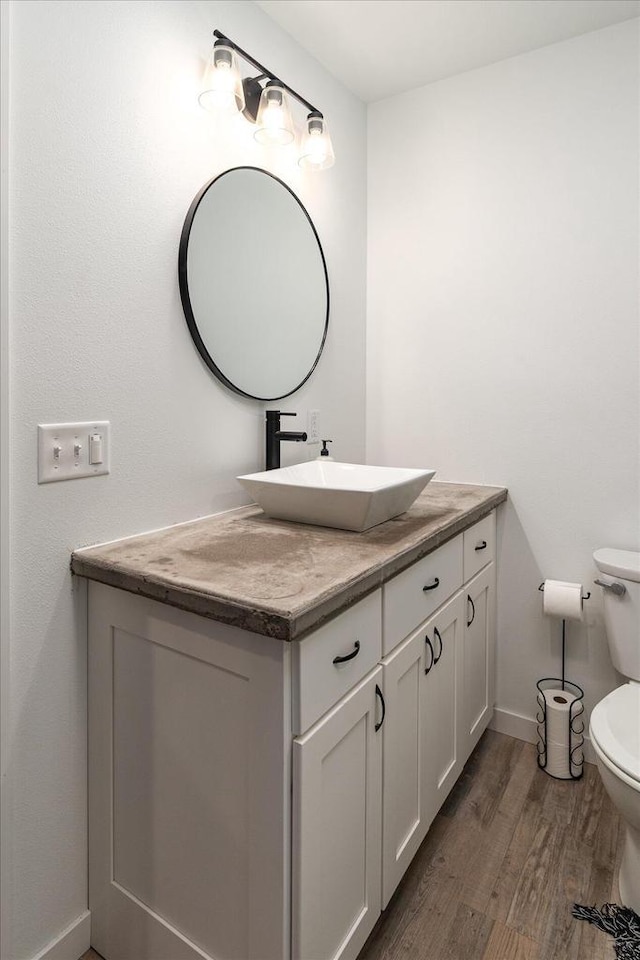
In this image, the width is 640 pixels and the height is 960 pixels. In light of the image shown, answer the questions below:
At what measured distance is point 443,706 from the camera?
5.15ft

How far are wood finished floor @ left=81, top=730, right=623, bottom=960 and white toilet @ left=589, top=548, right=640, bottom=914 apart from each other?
15cm

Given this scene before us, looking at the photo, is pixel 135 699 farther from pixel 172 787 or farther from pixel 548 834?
pixel 548 834

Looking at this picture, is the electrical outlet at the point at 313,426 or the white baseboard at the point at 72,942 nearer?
the white baseboard at the point at 72,942

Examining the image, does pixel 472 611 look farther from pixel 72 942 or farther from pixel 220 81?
pixel 220 81

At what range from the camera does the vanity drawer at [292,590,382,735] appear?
94 centimetres

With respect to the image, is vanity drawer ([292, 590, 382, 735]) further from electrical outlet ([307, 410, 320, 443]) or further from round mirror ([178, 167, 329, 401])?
electrical outlet ([307, 410, 320, 443])

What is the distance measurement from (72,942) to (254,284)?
1749mm

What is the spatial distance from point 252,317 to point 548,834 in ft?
5.78

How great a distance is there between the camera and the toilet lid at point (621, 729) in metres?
1.28

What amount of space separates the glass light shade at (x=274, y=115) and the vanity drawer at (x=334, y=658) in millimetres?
1321

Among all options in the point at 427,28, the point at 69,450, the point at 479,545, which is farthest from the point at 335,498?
the point at 427,28

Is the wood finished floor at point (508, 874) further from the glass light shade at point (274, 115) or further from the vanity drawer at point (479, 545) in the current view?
the glass light shade at point (274, 115)

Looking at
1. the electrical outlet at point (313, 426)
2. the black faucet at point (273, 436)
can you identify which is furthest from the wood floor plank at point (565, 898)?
the electrical outlet at point (313, 426)

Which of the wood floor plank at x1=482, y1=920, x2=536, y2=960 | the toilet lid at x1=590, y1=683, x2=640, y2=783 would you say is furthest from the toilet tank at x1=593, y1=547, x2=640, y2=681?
the wood floor plank at x1=482, y1=920, x2=536, y2=960
